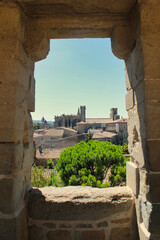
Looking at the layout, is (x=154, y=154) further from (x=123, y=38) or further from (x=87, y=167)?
(x=87, y=167)

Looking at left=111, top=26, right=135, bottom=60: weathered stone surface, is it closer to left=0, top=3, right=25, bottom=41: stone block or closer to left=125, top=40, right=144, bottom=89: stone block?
left=125, top=40, right=144, bottom=89: stone block

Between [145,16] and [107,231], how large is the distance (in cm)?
249

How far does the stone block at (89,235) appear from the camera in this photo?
5.94 ft

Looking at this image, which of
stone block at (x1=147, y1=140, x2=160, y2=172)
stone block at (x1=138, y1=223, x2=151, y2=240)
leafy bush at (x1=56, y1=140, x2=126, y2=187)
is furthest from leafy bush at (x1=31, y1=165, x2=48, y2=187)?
stone block at (x1=147, y1=140, x2=160, y2=172)

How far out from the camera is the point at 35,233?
1861 millimetres

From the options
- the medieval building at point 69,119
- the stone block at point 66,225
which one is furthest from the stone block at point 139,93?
the medieval building at point 69,119

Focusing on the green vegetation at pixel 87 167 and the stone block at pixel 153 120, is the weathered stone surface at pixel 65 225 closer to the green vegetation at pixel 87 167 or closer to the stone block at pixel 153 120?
the stone block at pixel 153 120

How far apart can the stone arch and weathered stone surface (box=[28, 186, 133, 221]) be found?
0.14 metres

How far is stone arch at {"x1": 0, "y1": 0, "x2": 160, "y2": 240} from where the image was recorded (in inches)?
61.9

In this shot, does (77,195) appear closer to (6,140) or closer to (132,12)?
(6,140)

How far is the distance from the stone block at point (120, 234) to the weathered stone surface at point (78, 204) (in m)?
0.21

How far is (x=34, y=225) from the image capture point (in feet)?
6.14

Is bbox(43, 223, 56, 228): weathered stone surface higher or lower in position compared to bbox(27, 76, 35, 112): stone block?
lower

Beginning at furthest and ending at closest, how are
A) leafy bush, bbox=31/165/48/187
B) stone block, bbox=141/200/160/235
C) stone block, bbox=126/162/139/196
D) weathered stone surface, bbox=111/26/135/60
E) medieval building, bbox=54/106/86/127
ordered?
medieval building, bbox=54/106/86/127 → leafy bush, bbox=31/165/48/187 → weathered stone surface, bbox=111/26/135/60 → stone block, bbox=126/162/139/196 → stone block, bbox=141/200/160/235
